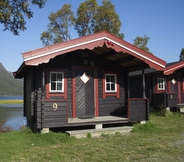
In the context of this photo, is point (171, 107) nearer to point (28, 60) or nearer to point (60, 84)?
point (60, 84)

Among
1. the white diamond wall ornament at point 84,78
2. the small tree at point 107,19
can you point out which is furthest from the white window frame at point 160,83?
the small tree at point 107,19

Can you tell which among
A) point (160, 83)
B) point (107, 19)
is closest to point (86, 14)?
point (107, 19)

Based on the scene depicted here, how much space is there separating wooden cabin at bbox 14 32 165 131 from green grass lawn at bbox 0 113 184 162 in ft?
2.85

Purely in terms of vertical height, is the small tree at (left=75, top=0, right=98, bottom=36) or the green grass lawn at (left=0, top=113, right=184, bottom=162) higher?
the small tree at (left=75, top=0, right=98, bottom=36)

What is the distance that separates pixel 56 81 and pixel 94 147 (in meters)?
3.75

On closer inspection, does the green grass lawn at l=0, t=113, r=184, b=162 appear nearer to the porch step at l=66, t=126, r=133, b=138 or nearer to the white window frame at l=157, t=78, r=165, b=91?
the porch step at l=66, t=126, r=133, b=138

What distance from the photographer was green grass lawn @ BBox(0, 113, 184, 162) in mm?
5332

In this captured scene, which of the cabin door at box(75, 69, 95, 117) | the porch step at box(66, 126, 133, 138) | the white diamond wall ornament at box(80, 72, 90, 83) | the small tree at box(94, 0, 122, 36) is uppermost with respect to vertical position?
the small tree at box(94, 0, 122, 36)

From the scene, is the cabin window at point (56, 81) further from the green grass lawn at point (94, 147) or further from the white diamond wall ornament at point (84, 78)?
the green grass lawn at point (94, 147)

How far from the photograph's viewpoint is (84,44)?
815 centimetres

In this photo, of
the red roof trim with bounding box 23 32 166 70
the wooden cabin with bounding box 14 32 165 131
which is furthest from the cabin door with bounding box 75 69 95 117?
the red roof trim with bounding box 23 32 166 70

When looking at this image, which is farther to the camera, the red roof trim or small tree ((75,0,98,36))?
small tree ((75,0,98,36))

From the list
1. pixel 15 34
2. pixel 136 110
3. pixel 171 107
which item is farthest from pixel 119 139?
pixel 15 34

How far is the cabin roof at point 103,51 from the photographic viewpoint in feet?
24.8
